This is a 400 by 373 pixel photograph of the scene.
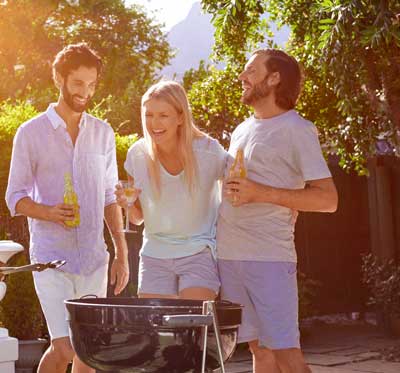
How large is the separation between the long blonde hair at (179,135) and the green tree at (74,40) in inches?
774

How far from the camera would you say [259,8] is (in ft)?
24.7

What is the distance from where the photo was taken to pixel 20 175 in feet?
13.6

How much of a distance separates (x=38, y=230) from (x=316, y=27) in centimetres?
334

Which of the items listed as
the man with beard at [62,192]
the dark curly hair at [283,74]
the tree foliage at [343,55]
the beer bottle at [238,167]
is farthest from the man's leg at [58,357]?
the tree foliage at [343,55]

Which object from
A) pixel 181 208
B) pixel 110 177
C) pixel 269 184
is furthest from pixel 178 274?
pixel 110 177

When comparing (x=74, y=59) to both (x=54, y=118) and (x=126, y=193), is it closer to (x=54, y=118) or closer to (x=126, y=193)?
(x=54, y=118)

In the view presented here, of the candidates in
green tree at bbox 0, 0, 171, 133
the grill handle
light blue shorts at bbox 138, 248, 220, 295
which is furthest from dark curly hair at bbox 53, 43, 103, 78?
green tree at bbox 0, 0, 171, 133

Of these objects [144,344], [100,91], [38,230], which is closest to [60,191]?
[38,230]

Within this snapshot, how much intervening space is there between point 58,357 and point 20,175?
831 mm

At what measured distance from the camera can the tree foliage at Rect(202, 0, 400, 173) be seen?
5930 millimetres

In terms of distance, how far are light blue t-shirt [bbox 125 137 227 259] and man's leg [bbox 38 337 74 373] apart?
0.57 metres

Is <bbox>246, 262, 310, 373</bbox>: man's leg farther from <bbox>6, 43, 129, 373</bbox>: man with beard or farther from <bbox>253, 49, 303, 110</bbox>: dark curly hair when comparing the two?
<bbox>6, 43, 129, 373</bbox>: man with beard

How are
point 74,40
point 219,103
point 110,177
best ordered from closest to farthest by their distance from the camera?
point 110,177
point 219,103
point 74,40

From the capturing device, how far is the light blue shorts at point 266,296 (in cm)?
382
